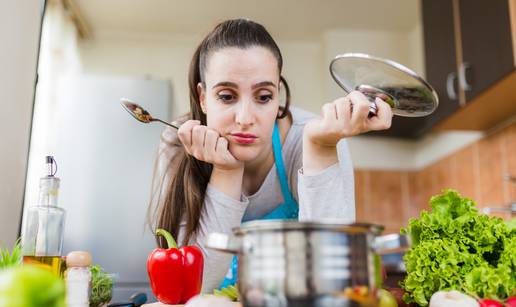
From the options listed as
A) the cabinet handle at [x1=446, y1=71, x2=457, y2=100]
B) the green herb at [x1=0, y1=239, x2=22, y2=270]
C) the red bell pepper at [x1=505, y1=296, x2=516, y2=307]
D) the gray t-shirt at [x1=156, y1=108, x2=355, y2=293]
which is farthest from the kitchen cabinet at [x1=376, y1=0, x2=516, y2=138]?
the green herb at [x1=0, y1=239, x2=22, y2=270]

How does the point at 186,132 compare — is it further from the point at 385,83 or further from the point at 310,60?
the point at 310,60

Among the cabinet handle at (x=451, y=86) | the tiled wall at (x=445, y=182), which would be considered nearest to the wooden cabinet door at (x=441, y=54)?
the cabinet handle at (x=451, y=86)

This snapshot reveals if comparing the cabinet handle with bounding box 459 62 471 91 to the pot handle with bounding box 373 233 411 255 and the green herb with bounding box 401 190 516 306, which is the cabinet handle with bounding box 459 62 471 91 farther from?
the pot handle with bounding box 373 233 411 255

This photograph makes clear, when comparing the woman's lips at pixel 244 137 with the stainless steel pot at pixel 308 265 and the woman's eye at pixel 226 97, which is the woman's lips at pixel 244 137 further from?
the stainless steel pot at pixel 308 265

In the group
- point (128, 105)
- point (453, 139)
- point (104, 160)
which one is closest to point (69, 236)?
point (104, 160)

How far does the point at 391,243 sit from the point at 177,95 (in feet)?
10.5

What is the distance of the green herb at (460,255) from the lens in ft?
2.39

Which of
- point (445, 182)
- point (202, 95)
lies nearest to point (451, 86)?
point (445, 182)

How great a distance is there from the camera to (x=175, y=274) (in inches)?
32.8

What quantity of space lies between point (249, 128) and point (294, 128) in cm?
28

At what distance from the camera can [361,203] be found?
348 cm

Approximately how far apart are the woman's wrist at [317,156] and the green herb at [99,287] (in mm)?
346

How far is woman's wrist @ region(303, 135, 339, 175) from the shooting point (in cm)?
84

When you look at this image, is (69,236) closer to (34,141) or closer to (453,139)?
(34,141)
